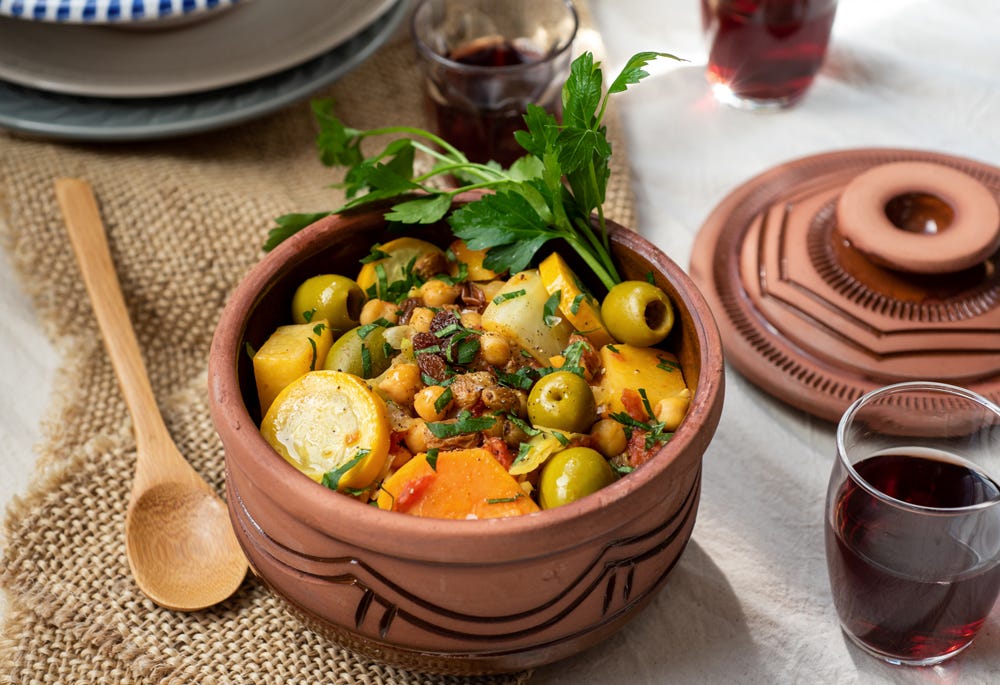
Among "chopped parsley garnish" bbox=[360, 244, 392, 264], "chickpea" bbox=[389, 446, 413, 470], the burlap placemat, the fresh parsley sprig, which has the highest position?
the fresh parsley sprig

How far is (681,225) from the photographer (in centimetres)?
196

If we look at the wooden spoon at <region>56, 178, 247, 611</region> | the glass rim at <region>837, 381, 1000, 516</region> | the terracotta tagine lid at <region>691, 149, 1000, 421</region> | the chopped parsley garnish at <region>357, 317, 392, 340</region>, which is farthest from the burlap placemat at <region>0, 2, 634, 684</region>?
the glass rim at <region>837, 381, 1000, 516</region>

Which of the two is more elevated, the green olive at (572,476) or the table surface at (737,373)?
the green olive at (572,476)

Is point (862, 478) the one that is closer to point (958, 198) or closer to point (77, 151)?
point (958, 198)

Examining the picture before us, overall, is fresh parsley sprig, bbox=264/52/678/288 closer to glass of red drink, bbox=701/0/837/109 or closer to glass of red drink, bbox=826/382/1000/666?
glass of red drink, bbox=826/382/1000/666

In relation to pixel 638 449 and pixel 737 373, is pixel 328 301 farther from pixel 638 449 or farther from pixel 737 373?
pixel 737 373

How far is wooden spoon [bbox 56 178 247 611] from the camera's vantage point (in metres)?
1.41

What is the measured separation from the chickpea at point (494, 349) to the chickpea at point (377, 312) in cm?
13

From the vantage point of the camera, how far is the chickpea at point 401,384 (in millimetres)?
1265

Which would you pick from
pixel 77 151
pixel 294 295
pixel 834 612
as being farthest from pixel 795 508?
pixel 77 151

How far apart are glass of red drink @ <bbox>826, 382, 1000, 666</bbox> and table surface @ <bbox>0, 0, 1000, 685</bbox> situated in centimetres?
7

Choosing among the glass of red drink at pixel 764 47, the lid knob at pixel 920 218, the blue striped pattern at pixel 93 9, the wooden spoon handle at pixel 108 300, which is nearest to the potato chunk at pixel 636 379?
the lid knob at pixel 920 218

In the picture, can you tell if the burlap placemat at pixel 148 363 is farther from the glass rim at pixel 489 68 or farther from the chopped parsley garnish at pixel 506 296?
the chopped parsley garnish at pixel 506 296

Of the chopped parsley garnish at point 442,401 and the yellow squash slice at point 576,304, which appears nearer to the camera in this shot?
the chopped parsley garnish at point 442,401
